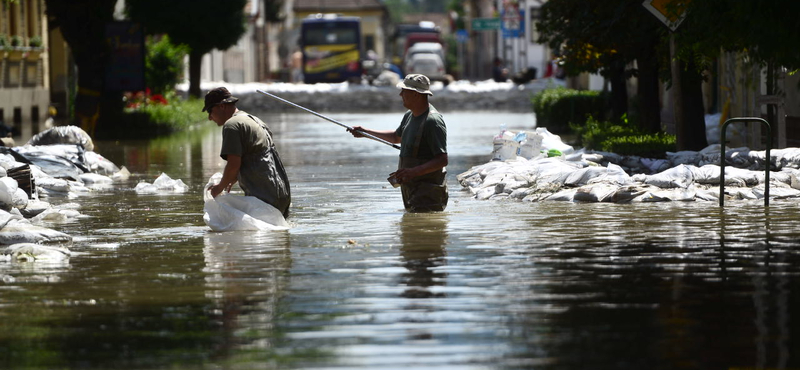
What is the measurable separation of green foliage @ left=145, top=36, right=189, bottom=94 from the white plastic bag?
2752 cm

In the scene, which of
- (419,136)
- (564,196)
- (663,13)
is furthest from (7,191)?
(663,13)

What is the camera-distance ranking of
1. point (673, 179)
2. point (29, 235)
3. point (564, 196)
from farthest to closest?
point (673, 179) → point (564, 196) → point (29, 235)

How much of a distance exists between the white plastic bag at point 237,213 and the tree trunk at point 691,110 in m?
7.96

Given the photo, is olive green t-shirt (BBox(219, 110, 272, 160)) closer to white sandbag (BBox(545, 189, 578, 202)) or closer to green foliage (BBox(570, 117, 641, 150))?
white sandbag (BBox(545, 189, 578, 202))

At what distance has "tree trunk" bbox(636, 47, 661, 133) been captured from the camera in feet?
70.0

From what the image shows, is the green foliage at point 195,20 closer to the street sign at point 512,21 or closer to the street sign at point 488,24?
the street sign at point 512,21

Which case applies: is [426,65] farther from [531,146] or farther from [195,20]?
[531,146]

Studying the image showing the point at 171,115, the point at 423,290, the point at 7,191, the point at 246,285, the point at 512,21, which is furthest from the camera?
the point at 512,21

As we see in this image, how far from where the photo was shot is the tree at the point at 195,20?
125ft

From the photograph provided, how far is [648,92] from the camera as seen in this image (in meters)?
22.1

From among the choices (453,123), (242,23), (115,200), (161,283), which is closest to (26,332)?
(161,283)

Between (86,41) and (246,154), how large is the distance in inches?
739

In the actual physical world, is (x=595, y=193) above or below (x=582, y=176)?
below

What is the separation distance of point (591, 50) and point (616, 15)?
2342 mm
